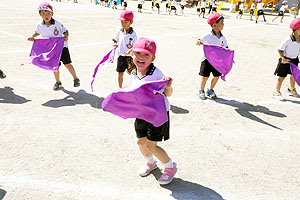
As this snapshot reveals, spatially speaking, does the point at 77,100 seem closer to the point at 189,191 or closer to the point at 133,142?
the point at 133,142

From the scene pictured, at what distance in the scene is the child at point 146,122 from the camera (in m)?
2.62

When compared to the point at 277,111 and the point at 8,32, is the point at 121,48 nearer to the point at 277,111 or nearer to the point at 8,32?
the point at 277,111

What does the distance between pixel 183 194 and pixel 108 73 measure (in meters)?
4.67

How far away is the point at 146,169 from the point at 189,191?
61 cm

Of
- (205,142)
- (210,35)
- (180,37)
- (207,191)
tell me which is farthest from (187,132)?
(180,37)

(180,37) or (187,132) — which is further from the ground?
(180,37)

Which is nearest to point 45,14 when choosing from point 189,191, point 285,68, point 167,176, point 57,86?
point 57,86

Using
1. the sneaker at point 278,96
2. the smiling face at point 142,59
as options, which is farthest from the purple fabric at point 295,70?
the smiling face at point 142,59

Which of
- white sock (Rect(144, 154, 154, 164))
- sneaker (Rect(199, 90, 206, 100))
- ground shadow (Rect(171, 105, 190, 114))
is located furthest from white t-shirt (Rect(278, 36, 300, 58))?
white sock (Rect(144, 154, 154, 164))

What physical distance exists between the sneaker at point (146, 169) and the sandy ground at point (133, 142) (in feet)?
0.24

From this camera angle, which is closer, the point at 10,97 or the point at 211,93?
the point at 10,97

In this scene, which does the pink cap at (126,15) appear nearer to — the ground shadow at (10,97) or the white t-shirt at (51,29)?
the white t-shirt at (51,29)

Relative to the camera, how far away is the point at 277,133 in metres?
4.38

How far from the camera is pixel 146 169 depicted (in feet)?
10.7
